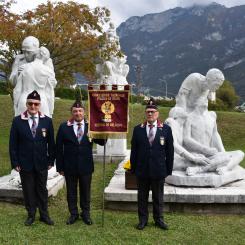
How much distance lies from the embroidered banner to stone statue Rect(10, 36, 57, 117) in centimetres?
250

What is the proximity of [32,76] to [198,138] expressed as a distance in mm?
3157

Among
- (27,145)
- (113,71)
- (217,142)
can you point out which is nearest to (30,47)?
(27,145)

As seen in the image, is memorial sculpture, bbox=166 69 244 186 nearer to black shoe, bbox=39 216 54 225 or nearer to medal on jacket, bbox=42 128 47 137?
black shoe, bbox=39 216 54 225

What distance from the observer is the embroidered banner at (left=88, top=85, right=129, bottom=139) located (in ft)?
18.0

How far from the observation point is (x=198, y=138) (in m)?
7.45

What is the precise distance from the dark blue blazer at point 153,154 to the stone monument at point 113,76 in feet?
22.6

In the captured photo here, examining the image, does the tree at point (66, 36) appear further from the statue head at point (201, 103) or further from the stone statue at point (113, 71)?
the statue head at point (201, 103)

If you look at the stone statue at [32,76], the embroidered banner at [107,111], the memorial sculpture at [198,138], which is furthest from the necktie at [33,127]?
the memorial sculpture at [198,138]

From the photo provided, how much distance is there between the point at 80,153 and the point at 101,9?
10.2 m

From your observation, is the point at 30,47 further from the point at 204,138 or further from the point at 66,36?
the point at 66,36

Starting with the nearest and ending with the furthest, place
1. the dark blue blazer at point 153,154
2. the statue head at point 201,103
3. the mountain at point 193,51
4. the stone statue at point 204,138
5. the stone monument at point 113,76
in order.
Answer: the dark blue blazer at point 153,154 → the stone statue at point 204,138 → the statue head at point 201,103 → the stone monument at point 113,76 → the mountain at point 193,51

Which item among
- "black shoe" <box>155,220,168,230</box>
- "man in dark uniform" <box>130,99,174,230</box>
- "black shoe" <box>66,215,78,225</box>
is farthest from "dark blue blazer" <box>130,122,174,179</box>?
"black shoe" <box>66,215,78,225</box>

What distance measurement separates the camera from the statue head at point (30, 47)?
7.61 metres

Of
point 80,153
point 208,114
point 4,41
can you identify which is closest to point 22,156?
point 80,153
